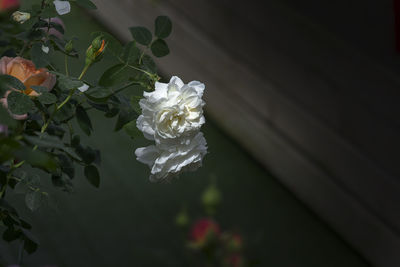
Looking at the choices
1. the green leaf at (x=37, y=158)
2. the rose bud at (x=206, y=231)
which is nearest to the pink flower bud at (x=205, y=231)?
the rose bud at (x=206, y=231)

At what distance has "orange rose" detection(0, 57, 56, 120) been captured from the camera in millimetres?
889

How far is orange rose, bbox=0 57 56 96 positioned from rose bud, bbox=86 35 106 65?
54 mm

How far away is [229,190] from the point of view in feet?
9.78

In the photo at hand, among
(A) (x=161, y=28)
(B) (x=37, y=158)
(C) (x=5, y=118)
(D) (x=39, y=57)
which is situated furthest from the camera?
(A) (x=161, y=28)

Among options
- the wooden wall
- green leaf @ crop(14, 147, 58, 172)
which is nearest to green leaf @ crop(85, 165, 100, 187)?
green leaf @ crop(14, 147, 58, 172)

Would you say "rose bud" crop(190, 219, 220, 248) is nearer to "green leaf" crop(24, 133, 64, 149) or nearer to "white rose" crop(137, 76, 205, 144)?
"white rose" crop(137, 76, 205, 144)

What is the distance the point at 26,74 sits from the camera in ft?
2.96

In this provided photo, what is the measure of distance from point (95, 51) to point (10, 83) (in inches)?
5.2

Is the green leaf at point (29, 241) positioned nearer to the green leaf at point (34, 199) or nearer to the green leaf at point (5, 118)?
the green leaf at point (34, 199)

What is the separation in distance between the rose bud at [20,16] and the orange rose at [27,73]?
70 millimetres

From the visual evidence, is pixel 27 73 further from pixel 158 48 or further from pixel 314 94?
pixel 314 94

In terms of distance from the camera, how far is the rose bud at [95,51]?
3.05 ft

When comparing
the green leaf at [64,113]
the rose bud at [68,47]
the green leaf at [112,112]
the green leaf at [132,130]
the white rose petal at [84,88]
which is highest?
the rose bud at [68,47]

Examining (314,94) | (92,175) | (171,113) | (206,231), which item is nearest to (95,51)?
(171,113)
